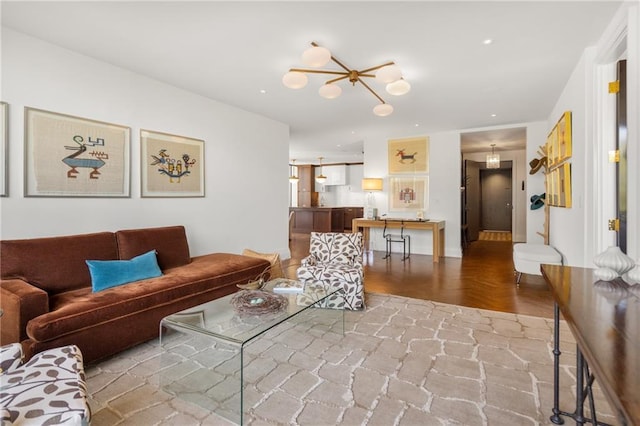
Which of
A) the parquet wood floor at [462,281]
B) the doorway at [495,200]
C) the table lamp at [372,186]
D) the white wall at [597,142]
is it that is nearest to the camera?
the white wall at [597,142]

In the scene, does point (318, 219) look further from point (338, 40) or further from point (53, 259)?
point (53, 259)

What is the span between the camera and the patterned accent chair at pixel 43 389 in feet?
3.80

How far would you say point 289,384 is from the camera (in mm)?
2012

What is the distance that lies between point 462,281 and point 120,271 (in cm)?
413

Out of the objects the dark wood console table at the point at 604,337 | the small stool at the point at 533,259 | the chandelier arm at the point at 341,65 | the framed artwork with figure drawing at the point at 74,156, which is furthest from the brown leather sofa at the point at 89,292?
the small stool at the point at 533,259

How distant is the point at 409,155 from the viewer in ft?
22.6

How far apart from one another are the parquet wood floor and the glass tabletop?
6.24 feet

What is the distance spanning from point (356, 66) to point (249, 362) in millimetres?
2936

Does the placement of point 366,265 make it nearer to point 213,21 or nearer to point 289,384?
point 289,384

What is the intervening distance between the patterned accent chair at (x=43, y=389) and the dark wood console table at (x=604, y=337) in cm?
168

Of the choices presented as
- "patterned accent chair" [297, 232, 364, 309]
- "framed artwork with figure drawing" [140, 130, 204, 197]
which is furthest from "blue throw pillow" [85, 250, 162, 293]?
"patterned accent chair" [297, 232, 364, 309]

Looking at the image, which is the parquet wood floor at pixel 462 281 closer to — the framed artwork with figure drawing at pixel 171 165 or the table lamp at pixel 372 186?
the table lamp at pixel 372 186

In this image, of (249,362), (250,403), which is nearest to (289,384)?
(250,403)

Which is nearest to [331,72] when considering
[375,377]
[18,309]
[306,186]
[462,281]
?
[375,377]
